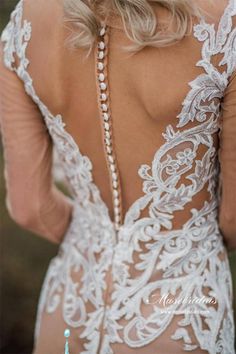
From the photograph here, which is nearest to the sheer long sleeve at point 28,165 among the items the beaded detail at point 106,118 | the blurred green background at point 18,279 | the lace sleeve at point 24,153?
the lace sleeve at point 24,153

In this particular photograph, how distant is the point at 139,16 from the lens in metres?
1.12

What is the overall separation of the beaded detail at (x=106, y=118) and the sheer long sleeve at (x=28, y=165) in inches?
9.3

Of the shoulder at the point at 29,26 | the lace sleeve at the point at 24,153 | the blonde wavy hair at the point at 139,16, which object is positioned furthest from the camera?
the lace sleeve at the point at 24,153

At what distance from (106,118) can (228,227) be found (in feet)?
1.48

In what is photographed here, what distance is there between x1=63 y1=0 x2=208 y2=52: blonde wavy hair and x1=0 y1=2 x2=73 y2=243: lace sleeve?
173 millimetres

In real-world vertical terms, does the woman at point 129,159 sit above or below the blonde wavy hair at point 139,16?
below

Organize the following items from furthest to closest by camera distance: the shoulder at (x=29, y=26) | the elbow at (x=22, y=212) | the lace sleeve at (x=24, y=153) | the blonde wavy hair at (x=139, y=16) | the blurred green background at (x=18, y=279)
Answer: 1. the blurred green background at (x=18, y=279)
2. the elbow at (x=22, y=212)
3. the lace sleeve at (x=24, y=153)
4. the shoulder at (x=29, y=26)
5. the blonde wavy hair at (x=139, y=16)

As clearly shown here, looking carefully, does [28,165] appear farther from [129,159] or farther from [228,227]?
[228,227]

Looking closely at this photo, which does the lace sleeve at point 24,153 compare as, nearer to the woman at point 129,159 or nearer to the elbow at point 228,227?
the woman at point 129,159

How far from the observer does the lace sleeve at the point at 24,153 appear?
1376 mm

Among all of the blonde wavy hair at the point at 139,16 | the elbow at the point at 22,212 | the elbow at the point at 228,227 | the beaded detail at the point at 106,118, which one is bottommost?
the elbow at the point at 228,227

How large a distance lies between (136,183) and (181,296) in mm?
309

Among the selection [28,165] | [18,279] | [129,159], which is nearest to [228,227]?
[129,159]

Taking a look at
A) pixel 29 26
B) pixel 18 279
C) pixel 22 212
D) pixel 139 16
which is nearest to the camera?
pixel 139 16
